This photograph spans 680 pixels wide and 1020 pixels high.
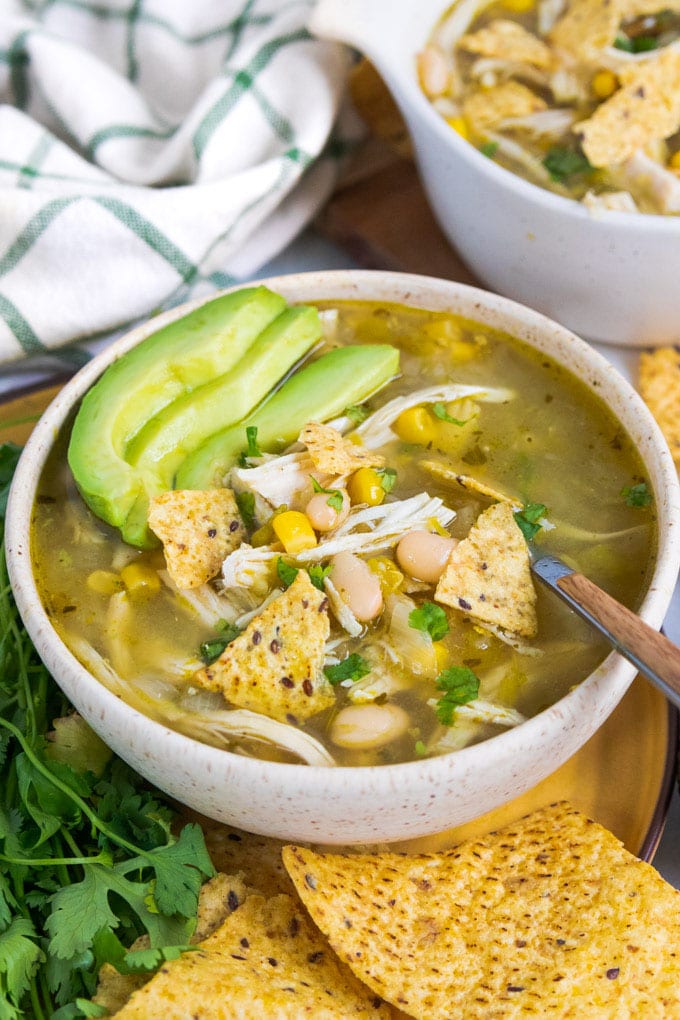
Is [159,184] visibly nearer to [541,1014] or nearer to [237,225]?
[237,225]

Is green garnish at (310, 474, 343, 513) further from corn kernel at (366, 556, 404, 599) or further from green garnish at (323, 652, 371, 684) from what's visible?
green garnish at (323, 652, 371, 684)

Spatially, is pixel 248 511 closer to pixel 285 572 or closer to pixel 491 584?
pixel 285 572

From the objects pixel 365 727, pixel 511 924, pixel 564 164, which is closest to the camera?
pixel 365 727

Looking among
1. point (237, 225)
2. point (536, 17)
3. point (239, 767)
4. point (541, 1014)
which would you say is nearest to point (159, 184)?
point (237, 225)

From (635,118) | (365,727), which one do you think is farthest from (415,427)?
(635,118)

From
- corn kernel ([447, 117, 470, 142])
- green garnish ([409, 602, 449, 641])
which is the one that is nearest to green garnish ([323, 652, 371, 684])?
green garnish ([409, 602, 449, 641])

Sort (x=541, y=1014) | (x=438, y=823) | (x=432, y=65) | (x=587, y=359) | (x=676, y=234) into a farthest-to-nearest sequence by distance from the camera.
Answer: (x=432, y=65)
(x=676, y=234)
(x=587, y=359)
(x=438, y=823)
(x=541, y=1014)
